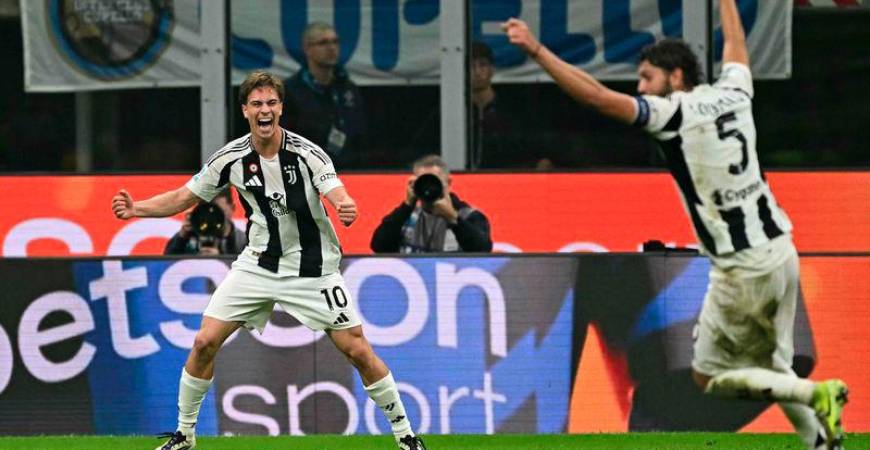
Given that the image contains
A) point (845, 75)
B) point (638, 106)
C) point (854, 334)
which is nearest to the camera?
point (638, 106)

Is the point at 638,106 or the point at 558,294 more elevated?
the point at 638,106

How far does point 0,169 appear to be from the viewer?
14.4 metres

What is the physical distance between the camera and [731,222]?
24.4ft

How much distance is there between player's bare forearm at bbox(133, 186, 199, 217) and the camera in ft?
29.8

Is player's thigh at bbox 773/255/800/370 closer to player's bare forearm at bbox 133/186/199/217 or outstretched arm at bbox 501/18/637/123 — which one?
outstretched arm at bbox 501/18/637/123

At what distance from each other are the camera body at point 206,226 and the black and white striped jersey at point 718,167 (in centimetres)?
486

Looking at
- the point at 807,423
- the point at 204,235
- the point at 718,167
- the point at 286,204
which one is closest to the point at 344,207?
the point at 286,204

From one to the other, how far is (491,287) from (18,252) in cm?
497

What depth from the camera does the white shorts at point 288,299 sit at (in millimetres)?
8945

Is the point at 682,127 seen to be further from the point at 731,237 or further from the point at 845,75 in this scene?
the point at 845,75

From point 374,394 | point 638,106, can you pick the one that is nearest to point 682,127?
point 638,106

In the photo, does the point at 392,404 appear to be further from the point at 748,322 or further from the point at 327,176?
the point at 748,322

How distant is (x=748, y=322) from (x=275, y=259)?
261 cm

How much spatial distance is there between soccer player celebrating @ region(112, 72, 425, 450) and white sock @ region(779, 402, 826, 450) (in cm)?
207
